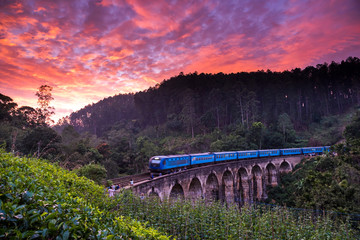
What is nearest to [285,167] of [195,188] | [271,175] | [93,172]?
[271,175]

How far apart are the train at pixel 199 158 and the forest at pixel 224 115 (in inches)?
241

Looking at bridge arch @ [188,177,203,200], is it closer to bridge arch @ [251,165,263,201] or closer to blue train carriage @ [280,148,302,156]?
bridge arch @ [251,165,263,201]

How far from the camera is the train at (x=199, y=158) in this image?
18.8m

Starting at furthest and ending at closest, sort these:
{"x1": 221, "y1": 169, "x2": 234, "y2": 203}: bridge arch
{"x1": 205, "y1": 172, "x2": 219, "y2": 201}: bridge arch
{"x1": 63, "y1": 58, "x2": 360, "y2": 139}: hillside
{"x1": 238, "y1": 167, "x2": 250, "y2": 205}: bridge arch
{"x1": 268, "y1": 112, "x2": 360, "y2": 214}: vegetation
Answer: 1. {"x1": 63, "y1": 58, "x2": 360, "y2": 139}: hillside
2. {"x1": 238, "y1": 167, "x2": 250, "y2": 205}: bridge arch
3. {"x1": 221, "y1": 169, "x2": 234, "y2": 203}: bridge arch
4. {"x1": 205, "y1": 172, "x2": 219, "y2": 201}: bridge arch
5. {"x1": 268, "y1": 112, "x2": 360, "y2": 214}: vegetation

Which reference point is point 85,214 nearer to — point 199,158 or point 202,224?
point 202,224

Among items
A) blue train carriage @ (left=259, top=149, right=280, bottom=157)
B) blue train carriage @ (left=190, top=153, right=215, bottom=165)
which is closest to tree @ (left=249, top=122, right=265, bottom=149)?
blue train carriage @ (left=259, top=149, right=280, bottom=157)

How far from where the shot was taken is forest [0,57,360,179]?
34.3 meters

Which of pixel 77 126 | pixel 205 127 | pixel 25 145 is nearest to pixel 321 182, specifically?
pixel 25 145

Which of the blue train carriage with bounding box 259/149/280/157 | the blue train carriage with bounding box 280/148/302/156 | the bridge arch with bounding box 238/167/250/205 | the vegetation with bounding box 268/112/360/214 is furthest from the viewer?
the blue train carriage with bounding box 280/148/302/156

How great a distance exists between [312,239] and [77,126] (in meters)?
95.6

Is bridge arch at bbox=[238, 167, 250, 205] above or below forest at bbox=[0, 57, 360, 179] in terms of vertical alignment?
below

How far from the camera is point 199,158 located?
23.8 meters

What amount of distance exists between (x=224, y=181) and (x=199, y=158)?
5702 mm

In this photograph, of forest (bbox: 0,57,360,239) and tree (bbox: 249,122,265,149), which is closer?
forest (bbox: 0,57,360,239)
